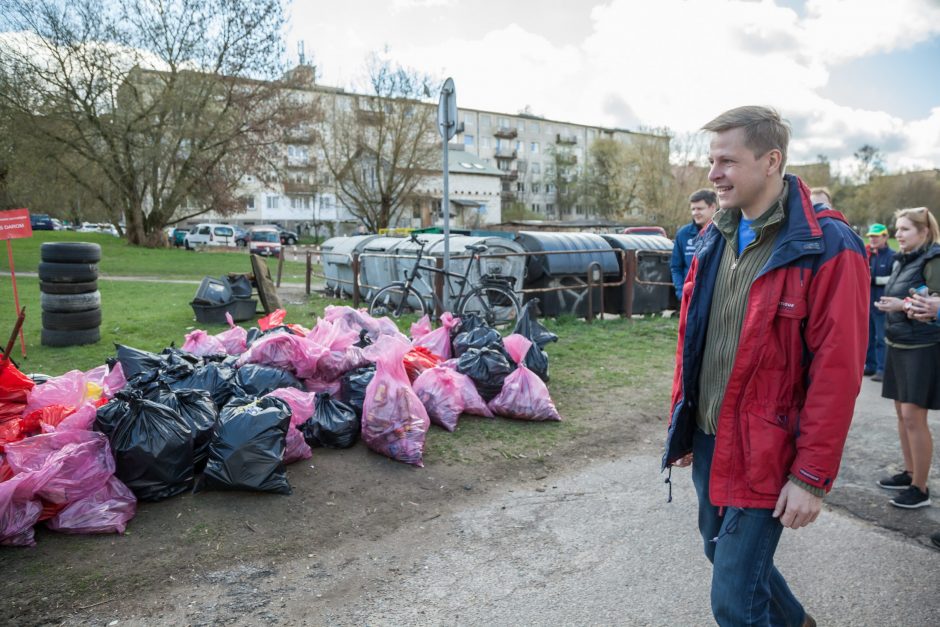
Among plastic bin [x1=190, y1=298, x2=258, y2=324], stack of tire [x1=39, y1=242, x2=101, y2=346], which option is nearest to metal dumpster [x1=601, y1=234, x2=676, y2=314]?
plastic bin [x1=190, y1=298, x2=258, y2=324]

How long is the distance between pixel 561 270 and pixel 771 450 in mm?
8871

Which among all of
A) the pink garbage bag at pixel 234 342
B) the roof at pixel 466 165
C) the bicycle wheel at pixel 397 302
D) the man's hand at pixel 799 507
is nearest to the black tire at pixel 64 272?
the pink garbage bag at pixel 234 342

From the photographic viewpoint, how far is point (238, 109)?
1144 inches

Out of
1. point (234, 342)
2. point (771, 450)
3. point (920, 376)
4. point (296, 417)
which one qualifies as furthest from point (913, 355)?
point (234, 342)

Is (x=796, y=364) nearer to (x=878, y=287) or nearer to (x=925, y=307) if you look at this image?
(x=925, y=307)

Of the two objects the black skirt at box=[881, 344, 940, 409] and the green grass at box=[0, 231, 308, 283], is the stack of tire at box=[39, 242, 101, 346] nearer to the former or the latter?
the black skirt at box=[881, 344, 940, 409]

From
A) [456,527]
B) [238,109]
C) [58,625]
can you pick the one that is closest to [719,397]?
[456,527]

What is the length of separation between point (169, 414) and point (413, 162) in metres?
39.4

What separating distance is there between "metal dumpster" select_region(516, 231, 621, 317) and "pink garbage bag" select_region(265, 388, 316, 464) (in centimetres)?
646

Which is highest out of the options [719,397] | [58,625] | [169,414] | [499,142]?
[499,142]

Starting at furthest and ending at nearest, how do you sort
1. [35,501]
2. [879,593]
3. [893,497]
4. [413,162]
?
[413,162] < [893,497] < [35,501] < [879,593]

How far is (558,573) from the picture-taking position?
121 inches

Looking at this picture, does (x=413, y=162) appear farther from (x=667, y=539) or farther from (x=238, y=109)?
(x=667, y=539)

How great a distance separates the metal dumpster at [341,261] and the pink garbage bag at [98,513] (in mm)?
9391
